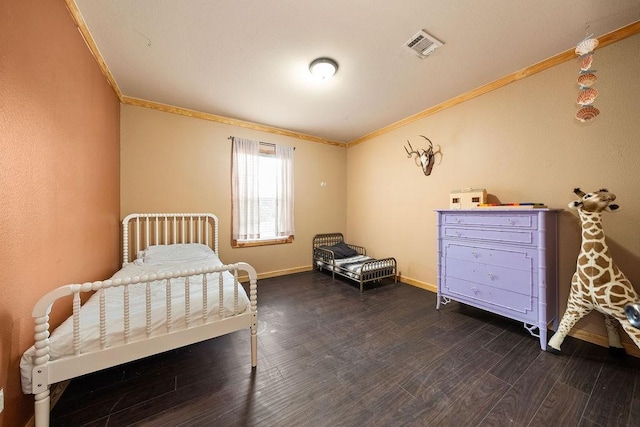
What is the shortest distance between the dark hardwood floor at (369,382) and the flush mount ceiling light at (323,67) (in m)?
2.50

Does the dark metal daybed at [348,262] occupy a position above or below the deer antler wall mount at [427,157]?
below

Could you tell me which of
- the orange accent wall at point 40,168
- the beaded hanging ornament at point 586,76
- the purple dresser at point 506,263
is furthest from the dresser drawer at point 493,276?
the orange accent wall at point 40,168

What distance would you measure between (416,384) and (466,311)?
4.84ft

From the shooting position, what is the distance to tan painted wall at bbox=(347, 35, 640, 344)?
1.77 meters

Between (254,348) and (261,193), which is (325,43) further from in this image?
(254,348)

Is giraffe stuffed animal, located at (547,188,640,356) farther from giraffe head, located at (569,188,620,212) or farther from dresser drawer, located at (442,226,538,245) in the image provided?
dresser drawer, located at (442,226,538,245)

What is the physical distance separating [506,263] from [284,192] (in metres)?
3.08

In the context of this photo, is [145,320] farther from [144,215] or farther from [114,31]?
[114,31]

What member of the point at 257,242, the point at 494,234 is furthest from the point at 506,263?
the point at 257,242

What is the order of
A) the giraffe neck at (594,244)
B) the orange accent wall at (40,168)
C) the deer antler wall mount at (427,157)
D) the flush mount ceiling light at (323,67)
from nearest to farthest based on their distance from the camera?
the orange accent wall at (40,168) → the giraffe neck at (594,244) → the flush mount ceiling light at (323,67) → the deer antler wall mount at (427,157)

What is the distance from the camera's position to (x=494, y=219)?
6.93 feet

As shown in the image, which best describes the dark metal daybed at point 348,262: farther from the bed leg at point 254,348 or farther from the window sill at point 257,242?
the bed leg at point 254,348

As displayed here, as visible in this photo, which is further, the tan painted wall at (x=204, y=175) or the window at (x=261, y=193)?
the window at (x=261, y=193)

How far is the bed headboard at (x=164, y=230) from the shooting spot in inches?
109
